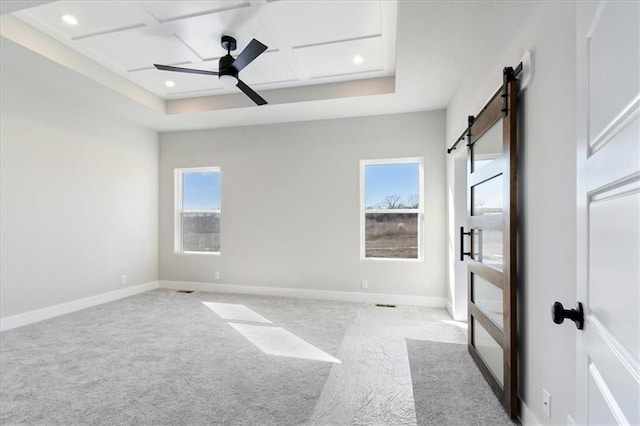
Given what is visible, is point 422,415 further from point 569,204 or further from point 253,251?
point 253,251

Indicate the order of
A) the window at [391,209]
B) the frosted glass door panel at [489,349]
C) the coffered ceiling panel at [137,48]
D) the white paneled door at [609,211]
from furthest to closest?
the window at [391,209]
the coffered ceiling panel at [137,48]
the frosted glass door panel at [489,349]
the white paneled door at [609,211]

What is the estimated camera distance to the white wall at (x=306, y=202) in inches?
176

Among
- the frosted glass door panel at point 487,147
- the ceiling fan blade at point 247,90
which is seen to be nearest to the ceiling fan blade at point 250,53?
the ceiling fan blade at point 247,90

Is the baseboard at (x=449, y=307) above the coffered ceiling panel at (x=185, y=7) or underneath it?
underneath

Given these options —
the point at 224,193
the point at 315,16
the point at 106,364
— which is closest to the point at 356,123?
the point at 315,16

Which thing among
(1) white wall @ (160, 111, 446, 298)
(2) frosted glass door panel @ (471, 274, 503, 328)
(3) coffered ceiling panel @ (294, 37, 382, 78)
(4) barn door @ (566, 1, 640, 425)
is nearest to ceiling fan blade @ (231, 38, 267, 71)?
(3) coffered ceiling panel @ (294, 37, 382, 78)

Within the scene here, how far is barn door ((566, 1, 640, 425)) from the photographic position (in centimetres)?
64

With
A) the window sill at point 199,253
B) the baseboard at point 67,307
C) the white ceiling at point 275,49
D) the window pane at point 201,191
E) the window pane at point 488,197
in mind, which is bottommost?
the baseboard at point 67,307

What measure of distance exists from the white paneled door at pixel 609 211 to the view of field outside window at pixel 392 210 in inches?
147

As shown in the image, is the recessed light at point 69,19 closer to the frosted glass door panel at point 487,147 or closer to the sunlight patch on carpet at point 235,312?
the sunlight patch on carpet at point 235,312

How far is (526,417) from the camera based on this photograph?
1867 millimetres

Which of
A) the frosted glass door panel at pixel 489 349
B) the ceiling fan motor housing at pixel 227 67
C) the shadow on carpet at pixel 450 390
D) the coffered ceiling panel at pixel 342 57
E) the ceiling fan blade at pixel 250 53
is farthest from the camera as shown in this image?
the coffered ceiling panel at pixel 342 57

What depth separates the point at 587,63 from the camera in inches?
35.2

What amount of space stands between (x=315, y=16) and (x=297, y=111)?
1.79 m
